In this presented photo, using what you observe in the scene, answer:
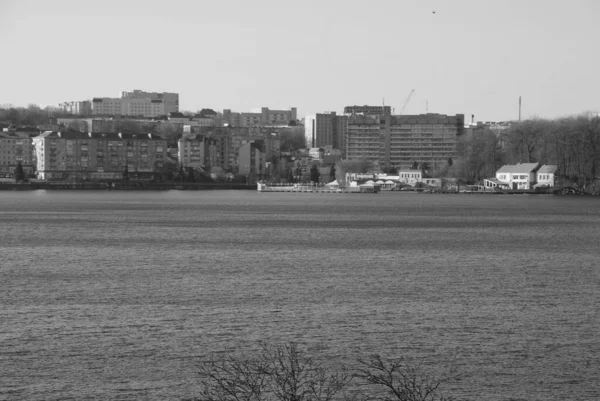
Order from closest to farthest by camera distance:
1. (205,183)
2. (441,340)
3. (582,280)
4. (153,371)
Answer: (153,371), (441,340), (582,280), (205,183)

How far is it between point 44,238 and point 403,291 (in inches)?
858

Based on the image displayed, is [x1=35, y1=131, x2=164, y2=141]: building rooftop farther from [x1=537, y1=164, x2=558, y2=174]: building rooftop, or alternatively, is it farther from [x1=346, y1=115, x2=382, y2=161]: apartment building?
[x1=537, y1=164, x2=558, y2=174]: building rooftop

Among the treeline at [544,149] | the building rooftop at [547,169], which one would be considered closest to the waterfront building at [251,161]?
the treeline at [544,149]

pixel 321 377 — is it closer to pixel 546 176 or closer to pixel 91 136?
pixel 546 176

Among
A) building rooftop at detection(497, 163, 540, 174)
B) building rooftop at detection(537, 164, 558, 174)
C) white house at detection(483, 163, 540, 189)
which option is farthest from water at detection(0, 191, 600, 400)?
white house at detection(483, 163, 540, 189)

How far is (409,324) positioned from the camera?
75.5 feet

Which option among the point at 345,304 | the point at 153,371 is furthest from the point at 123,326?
the point at 345,304

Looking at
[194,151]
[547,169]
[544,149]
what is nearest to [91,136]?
[194,151]

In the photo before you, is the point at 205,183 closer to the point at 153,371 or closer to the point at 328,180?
the point at 328,180

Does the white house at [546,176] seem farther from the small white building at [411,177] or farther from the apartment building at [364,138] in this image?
the apartment building at [364,138]

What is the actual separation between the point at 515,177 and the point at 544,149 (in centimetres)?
426

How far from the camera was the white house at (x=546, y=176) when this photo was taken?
116 metres

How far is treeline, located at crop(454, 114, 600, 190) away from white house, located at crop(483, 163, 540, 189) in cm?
256

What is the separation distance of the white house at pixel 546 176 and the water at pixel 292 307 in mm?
69664
